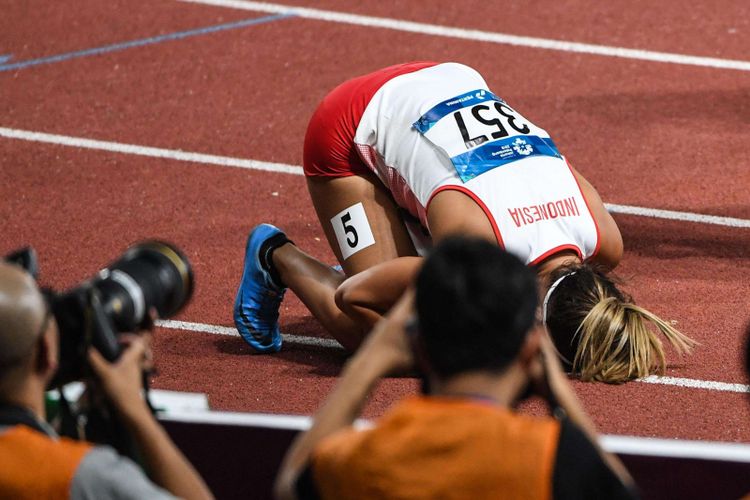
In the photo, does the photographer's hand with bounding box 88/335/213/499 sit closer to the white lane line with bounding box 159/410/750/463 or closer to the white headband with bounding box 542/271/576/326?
the white lane line with bounding box 159/410/750/463

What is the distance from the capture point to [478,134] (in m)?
4.70

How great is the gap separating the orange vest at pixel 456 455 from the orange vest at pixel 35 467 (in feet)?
1.73

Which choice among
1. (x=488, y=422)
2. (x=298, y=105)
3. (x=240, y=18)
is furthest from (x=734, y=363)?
(x=240, y=18)

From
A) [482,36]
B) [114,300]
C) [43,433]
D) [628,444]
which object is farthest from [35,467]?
[482,36]

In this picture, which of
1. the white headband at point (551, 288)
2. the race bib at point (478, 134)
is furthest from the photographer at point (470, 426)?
the race bib at point (478, 134)

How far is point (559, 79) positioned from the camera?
8.02 meters

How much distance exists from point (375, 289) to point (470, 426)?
2.45m

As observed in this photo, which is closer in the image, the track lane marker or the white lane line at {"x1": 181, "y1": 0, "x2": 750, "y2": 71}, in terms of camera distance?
the track lane marker

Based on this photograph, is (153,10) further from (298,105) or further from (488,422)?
(488,422)

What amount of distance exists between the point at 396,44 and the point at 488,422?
6459mm

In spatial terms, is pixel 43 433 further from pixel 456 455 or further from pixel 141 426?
pixel 456 455

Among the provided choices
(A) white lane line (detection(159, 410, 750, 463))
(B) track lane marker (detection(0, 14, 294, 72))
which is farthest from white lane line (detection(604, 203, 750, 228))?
(A) white lane line (detection(159, 410, 750, 463))

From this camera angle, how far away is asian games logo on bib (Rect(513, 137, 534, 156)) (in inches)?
185

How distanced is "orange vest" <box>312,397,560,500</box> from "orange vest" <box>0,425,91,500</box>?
1.73 feet
